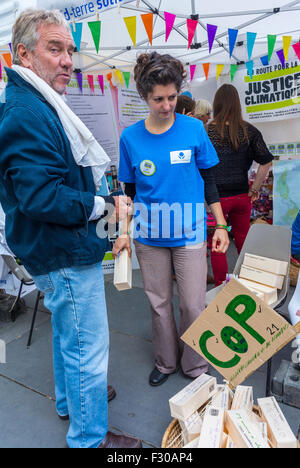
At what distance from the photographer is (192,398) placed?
1501 millimetres

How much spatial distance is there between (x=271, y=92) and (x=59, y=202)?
3752 mm

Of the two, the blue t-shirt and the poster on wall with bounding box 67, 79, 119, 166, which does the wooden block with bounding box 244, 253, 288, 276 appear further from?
the poster on wall with bounding box 67, 79, 119, 166

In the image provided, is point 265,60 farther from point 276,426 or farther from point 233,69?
point 276,426

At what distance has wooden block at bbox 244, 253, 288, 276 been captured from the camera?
1.97 metres

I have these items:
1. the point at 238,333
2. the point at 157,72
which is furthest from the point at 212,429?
the point at 157,72

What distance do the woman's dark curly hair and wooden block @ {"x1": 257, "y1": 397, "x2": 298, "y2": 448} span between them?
1539 mm

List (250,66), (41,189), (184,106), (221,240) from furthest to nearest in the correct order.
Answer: (250,66), (184,106), (221,240), (41,189)

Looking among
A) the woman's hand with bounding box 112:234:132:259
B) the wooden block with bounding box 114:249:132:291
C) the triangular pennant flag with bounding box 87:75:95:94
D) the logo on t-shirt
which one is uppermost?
the triangular pennant flag with bounding box 87:75:95:94

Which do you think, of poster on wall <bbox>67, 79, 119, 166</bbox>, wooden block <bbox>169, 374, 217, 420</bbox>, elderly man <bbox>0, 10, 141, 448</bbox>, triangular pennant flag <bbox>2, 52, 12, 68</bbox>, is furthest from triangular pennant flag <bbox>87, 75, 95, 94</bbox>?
wooden block <bbox>169, 374, 217, 420</bbox>

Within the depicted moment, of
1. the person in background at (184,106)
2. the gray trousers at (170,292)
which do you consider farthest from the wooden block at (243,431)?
the person in background at (184,106)

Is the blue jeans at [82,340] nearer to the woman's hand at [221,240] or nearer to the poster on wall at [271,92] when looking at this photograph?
the woman's hand at [221,240]

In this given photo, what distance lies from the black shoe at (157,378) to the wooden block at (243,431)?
714mm
